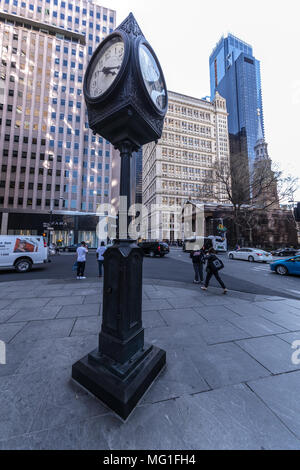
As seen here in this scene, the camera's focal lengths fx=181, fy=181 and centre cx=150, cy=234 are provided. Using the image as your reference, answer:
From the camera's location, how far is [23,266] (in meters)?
10.4

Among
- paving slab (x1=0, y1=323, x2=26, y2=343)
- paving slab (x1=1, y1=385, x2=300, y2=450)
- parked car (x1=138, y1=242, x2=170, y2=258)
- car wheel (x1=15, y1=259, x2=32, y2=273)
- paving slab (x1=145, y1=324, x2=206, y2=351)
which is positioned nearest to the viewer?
paving slab (x1=1, y1=385, x2=300, y2=450)

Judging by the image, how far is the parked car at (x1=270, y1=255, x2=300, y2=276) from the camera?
10180mm

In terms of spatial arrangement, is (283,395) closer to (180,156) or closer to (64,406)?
(64,406)

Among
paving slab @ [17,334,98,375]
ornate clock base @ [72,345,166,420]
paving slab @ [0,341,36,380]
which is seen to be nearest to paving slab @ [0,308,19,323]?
paving slab @ [0,341,36,380]

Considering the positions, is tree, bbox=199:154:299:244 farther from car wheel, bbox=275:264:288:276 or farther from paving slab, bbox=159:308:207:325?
paving slab, bbox=159:308:207:325

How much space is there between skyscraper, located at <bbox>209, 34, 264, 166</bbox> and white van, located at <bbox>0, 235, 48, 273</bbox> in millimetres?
119081

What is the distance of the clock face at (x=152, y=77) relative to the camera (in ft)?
7.65

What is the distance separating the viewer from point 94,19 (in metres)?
47.4

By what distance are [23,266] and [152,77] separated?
1151 cm

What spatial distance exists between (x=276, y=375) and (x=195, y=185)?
65.4 metres

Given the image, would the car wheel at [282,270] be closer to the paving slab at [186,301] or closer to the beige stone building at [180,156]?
the paving slab at [186,301]

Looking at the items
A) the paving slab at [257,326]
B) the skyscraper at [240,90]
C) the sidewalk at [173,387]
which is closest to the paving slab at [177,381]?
the sidewalk at [173,387]
